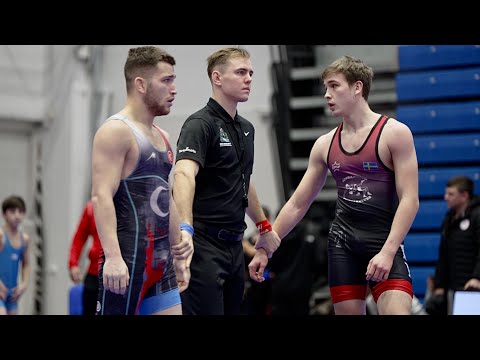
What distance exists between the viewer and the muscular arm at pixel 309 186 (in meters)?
5.55

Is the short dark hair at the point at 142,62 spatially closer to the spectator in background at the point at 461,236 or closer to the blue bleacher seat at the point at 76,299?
the spectator in background at the point at 461,236

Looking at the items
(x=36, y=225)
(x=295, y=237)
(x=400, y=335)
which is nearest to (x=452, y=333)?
(x=400, y=335)

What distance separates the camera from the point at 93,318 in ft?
11.3

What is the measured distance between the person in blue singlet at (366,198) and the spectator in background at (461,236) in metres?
3.98

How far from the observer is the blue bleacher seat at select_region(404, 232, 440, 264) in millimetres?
11258

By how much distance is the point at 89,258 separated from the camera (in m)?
8.53

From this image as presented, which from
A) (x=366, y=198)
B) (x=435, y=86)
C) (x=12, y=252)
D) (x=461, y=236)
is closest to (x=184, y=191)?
(x=366, y=198)

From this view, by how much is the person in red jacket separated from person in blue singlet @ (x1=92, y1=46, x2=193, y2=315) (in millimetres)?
3432

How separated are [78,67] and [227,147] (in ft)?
29.9

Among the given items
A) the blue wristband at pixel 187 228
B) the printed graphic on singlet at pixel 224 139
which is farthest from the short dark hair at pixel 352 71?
the blue wristband at pixel 187 228

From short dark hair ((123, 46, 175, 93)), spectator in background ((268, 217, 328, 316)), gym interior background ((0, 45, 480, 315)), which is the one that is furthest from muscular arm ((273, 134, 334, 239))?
gym interior background ((0, 45, 480, 315))

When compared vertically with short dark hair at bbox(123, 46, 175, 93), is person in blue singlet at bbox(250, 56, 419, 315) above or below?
below

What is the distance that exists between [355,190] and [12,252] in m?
5.84

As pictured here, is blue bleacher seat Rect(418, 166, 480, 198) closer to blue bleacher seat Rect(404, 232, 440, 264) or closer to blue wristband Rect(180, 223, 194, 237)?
blue bleacher seat Rect(404, 232, 440, 264)
